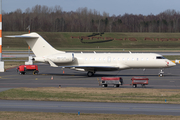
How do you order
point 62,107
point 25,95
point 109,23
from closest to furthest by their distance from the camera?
point 62,107 < point 25,95 < point 109,23

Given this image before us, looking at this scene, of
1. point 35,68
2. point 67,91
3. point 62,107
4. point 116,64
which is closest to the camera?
point 62,107

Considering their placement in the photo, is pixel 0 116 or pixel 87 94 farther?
pixel 87 94

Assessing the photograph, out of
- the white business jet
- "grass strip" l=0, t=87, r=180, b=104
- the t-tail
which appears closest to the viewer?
"grass strip" l=0, t=87, r=180, b=104

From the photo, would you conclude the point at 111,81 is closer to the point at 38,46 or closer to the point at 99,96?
the point at 99,96

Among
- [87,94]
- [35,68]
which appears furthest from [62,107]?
[35,68]

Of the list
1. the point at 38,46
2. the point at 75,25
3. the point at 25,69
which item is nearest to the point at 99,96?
the point at 38,46

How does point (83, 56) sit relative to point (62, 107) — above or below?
above

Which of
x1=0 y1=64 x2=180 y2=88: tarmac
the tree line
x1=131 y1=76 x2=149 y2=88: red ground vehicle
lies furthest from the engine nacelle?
the tree line

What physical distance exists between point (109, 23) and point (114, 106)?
166359mm

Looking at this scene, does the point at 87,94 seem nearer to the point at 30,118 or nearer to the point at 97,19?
the point at 30,118

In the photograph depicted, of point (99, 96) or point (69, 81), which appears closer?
point (99, 96)

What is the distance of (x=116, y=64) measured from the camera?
35.2 metres

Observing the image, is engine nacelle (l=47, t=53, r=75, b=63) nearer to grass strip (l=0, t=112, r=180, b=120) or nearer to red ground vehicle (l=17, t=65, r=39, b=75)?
red ground vehicle (l=17, t=65, r=39, b=75)

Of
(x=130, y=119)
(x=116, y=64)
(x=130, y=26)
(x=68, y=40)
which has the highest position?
(x=130, y=26)
